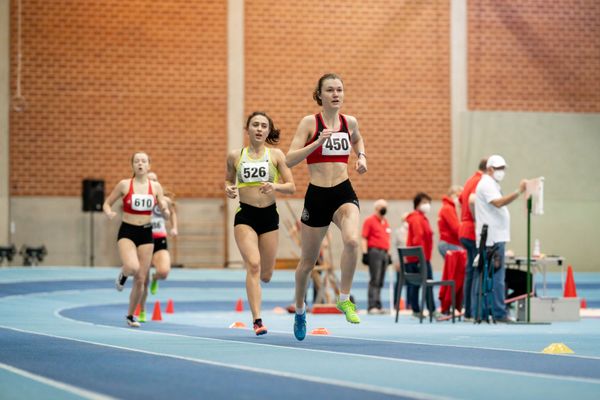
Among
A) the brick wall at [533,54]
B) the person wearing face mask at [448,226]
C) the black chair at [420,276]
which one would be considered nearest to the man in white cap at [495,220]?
the black chair at [420,276]

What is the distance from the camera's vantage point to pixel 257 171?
414 inches

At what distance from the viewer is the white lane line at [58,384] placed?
6000 millimetres

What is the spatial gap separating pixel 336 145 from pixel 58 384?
12.1ft

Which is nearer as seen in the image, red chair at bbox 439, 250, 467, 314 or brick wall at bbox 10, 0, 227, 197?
red chair at bbox 439, 250, 467, 314

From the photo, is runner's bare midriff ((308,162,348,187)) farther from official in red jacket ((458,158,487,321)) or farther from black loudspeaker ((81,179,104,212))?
black loudspeaker ((81,179,104,212))

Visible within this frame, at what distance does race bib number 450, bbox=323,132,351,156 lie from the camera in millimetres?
9438

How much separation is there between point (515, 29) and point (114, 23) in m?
10.8

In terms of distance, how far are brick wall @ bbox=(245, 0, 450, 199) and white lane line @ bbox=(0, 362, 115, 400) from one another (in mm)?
21720

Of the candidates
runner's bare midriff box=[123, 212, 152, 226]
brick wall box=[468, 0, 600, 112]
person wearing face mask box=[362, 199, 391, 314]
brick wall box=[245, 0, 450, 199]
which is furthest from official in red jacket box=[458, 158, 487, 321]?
brick wall box=[468, 0, 600, 112]

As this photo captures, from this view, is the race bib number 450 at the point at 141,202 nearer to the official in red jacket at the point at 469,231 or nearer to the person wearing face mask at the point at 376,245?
the official in red jacket at the point at 469,231

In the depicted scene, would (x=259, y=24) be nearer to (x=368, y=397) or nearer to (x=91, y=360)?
(x=91, y=360)

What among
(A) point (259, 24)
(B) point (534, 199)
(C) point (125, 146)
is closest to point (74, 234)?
(C) point (125, 146)

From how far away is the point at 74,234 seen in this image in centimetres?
2847

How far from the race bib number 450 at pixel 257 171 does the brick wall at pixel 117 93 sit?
60.5ft
